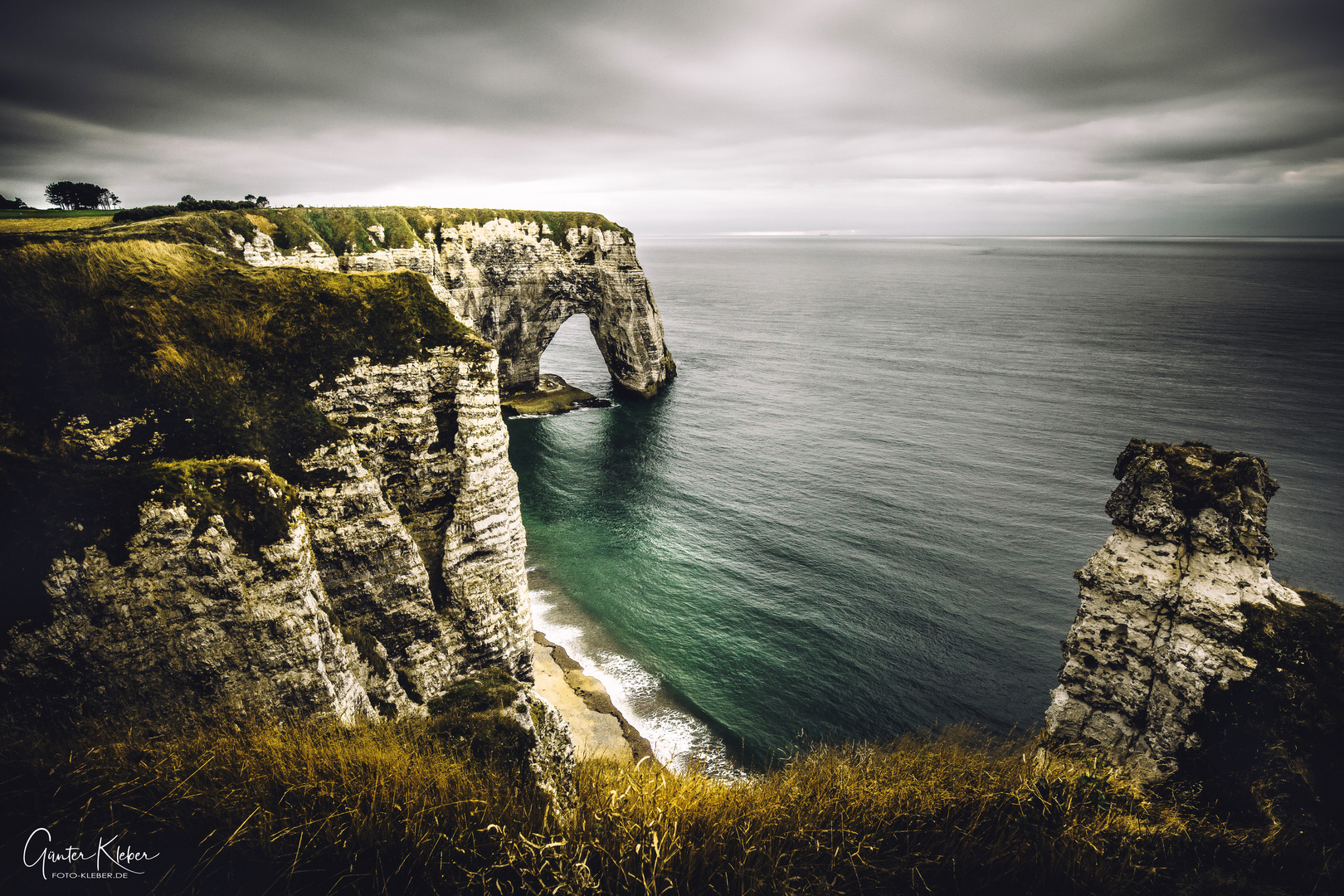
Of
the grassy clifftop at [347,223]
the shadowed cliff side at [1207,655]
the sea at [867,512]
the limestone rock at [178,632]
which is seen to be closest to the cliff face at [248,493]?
the limestone rock at [178,632]

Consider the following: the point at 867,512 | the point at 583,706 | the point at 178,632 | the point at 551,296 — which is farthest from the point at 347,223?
the point at 867,512

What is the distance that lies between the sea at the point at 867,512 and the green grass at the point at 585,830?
6.10 meters

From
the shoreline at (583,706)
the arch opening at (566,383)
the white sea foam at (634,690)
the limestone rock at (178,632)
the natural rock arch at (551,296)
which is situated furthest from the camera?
the arch opening at (566,383)

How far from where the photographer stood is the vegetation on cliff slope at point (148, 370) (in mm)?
10250

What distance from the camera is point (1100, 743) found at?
46.2 feet

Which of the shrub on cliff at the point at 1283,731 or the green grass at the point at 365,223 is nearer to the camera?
the shrub on cliff at the point at 1283,731

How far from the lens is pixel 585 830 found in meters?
6.40

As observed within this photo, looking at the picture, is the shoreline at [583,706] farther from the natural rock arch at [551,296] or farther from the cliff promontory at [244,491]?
the natural rock arch at [551,296]

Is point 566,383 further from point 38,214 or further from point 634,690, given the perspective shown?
point 634,690

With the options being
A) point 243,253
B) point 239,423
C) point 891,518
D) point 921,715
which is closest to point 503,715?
point 239,423

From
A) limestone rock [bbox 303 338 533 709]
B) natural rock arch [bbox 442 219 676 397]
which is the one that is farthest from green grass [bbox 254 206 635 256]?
limestone rock [bbox 303 338 533 709]

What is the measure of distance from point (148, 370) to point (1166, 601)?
25.0 meters

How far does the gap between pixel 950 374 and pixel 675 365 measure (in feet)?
120

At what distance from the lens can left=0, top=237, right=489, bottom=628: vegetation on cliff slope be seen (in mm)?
10250
